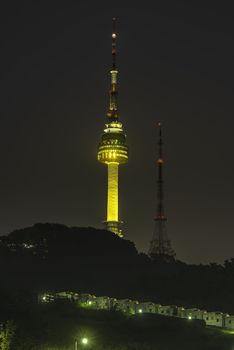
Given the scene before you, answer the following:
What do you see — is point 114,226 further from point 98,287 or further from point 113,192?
point 98,287

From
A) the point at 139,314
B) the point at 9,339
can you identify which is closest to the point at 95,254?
the point at 139,314

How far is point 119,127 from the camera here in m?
175

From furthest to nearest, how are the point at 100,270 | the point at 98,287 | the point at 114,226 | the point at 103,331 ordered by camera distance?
1. the point at 114,226
2. the point at 100,270
3. the point at 98,287
4. the point at 103,331

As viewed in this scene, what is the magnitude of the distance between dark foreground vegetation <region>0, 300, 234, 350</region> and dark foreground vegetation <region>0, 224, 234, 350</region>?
9 cm

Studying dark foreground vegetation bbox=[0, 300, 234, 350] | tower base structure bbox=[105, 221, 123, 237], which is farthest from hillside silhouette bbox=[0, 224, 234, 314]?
tower base structure bbox=[105, 221, 123, 237]

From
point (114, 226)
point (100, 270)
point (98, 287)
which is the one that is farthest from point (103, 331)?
point (114, 226)

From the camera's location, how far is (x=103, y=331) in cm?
8812

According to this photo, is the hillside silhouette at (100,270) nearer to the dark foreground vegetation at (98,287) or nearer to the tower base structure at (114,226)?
the dark foreground vegetation at (98,287)

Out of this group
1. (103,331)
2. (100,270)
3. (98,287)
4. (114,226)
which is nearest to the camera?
(103,331)

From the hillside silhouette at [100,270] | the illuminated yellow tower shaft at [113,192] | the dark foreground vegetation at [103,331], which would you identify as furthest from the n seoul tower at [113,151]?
the dark foreground vegetation at [103,331]

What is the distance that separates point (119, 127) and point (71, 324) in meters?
88.7

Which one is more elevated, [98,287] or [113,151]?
[113,151]

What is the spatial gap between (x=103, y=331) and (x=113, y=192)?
86.2 m

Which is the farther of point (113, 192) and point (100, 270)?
point (113, 192)
